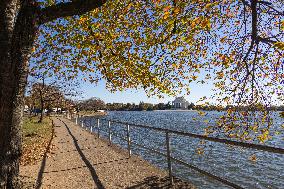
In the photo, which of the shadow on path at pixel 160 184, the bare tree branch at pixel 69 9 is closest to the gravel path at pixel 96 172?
the shadow on path at pixel 160 184

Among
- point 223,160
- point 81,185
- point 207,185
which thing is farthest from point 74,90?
point 81,185

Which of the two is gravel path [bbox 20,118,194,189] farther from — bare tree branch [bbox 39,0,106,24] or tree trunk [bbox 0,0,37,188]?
bare tree branch [bbox 39,0,106,24]

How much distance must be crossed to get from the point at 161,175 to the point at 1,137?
426 centimetres

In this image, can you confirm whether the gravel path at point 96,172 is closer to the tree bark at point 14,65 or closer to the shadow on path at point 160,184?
the shadow on path at point 160,184

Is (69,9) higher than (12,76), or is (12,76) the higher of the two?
(69,9)

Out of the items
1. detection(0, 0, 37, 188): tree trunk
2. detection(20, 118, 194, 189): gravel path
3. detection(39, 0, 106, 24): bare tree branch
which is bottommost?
detection(20, 118, 194, 189): gravel path

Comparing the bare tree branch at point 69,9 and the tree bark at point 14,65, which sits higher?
the bare tree branch at point 69,9

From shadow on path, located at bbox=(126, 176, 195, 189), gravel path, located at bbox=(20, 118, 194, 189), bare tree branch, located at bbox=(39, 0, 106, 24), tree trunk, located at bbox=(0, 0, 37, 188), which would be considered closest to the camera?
tree trunk, located at bbox=(0, 0, 37, 188)

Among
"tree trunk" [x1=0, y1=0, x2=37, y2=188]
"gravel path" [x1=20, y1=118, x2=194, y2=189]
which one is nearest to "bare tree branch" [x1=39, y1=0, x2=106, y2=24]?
"tree trunk" [x1=0, y1=0, x2=37, y2=188]

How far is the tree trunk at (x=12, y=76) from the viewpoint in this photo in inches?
235

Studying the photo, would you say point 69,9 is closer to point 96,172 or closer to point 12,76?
point 12,76

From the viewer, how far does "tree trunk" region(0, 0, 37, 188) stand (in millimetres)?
5977

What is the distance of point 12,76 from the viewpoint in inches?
237

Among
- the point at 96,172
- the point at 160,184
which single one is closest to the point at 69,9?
the point at 160,184
